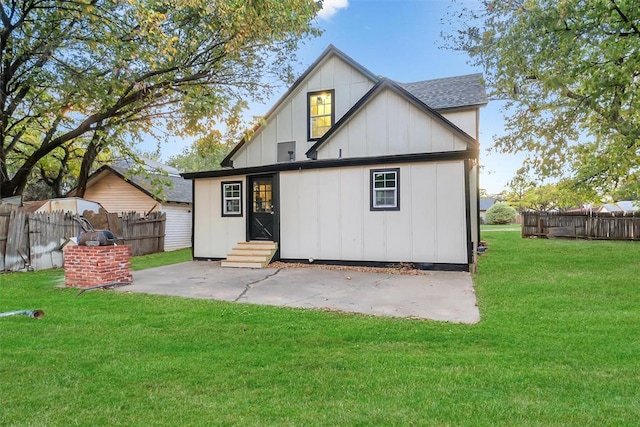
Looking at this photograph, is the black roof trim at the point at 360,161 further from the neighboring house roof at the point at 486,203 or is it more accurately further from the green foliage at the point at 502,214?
the neighboring house roof at the point at 486,203

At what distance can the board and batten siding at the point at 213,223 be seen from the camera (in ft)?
38.7

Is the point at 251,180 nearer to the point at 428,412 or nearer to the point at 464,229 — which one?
the point at 464,229

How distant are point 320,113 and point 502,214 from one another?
31942 millimetres

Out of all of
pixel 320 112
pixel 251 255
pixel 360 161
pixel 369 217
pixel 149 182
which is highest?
pixel 320 112

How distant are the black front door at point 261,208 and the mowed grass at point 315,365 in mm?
5411

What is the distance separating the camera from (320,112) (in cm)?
1248

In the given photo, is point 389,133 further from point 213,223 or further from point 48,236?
point 48,236

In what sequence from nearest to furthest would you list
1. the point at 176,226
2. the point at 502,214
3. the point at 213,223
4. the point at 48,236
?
1. the point at 48,236
2. the point at 213,223
3. the point at 176,226
4. the point at 502,214

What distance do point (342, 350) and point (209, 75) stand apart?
10.3m

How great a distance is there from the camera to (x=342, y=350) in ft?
13.0

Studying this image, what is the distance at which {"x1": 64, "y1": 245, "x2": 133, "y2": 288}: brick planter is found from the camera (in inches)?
295

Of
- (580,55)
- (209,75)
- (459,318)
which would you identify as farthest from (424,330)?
(209,75)

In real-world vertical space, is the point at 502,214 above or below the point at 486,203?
below

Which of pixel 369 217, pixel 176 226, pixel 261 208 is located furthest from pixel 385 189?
pixel 176 226
